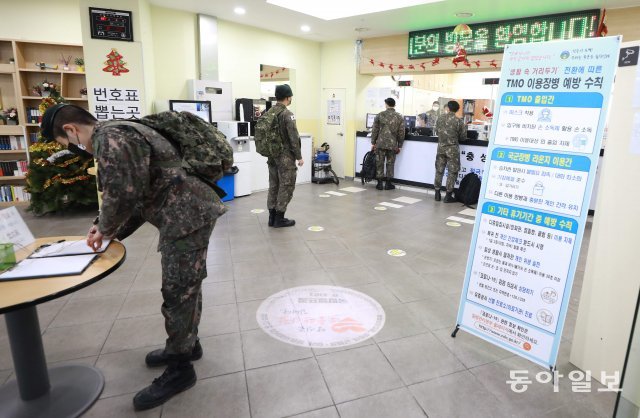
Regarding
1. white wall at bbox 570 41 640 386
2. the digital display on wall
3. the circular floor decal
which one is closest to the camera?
white wall at bbox 570 41 640 386

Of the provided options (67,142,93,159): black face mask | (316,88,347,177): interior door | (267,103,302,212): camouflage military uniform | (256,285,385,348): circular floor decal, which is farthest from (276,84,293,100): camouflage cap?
(316,88,347,177): interior door

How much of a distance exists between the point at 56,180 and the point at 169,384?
4280mm

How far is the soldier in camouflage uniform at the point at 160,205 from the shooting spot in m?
1.54

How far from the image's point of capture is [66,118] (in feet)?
5.24

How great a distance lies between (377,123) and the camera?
6.94 metres

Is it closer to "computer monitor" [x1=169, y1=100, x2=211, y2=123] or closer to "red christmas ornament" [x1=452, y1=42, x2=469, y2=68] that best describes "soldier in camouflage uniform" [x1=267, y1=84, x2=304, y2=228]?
"computer monitor" [x1=169, y1=100, x2=211, y2=123]

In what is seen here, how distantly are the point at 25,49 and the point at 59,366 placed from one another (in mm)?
5391

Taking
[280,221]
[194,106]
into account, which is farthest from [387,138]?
[194,106]

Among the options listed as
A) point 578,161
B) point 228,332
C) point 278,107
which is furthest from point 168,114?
point 278,107

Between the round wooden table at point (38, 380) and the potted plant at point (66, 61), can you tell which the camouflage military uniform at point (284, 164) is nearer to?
the round wooden table at point (38, 380)

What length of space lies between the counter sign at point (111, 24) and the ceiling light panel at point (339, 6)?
190 cm

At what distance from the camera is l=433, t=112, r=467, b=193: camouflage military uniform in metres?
6.06

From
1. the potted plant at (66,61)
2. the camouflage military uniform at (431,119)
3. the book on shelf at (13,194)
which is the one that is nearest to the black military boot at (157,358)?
the book on shelf at (13,194)

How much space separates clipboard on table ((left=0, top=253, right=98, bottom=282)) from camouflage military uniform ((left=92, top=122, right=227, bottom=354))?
154 millimetres
